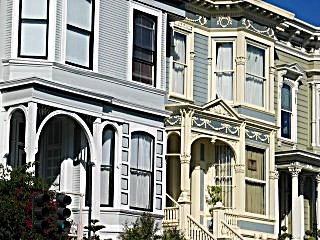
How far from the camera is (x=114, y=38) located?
99.8ft

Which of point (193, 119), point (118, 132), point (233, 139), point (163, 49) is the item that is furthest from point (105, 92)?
point (233, 139)

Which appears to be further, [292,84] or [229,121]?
[292,84]

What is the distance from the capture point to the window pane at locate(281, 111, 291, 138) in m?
41.3

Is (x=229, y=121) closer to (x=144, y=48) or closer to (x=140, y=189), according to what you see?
(x=144, y=48)

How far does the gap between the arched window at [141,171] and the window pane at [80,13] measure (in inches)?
158

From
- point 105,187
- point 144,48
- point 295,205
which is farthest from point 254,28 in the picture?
point 105,187

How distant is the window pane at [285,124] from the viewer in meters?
41.3

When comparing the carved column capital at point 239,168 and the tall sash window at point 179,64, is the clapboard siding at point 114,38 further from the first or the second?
the carved column capital at point 239,168

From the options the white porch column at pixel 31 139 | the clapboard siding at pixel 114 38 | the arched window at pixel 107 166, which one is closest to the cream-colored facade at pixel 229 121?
the arched window at pixel 107 166

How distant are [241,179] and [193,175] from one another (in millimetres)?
1804

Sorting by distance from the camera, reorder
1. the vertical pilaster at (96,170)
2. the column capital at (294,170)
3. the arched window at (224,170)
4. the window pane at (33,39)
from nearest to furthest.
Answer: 1. the window pane at (33,39)
2. the vertical pilaster at (96,170)
3. the arched window at (224,170)
4. the column capital at (294,170)

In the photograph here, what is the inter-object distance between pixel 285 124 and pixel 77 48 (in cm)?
1490

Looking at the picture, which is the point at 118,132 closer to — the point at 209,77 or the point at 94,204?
the point at 94,204

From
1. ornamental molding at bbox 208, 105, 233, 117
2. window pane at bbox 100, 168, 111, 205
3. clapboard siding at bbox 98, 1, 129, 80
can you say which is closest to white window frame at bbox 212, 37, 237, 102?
ornamental molding at bbox 208, 105, 233, 117
